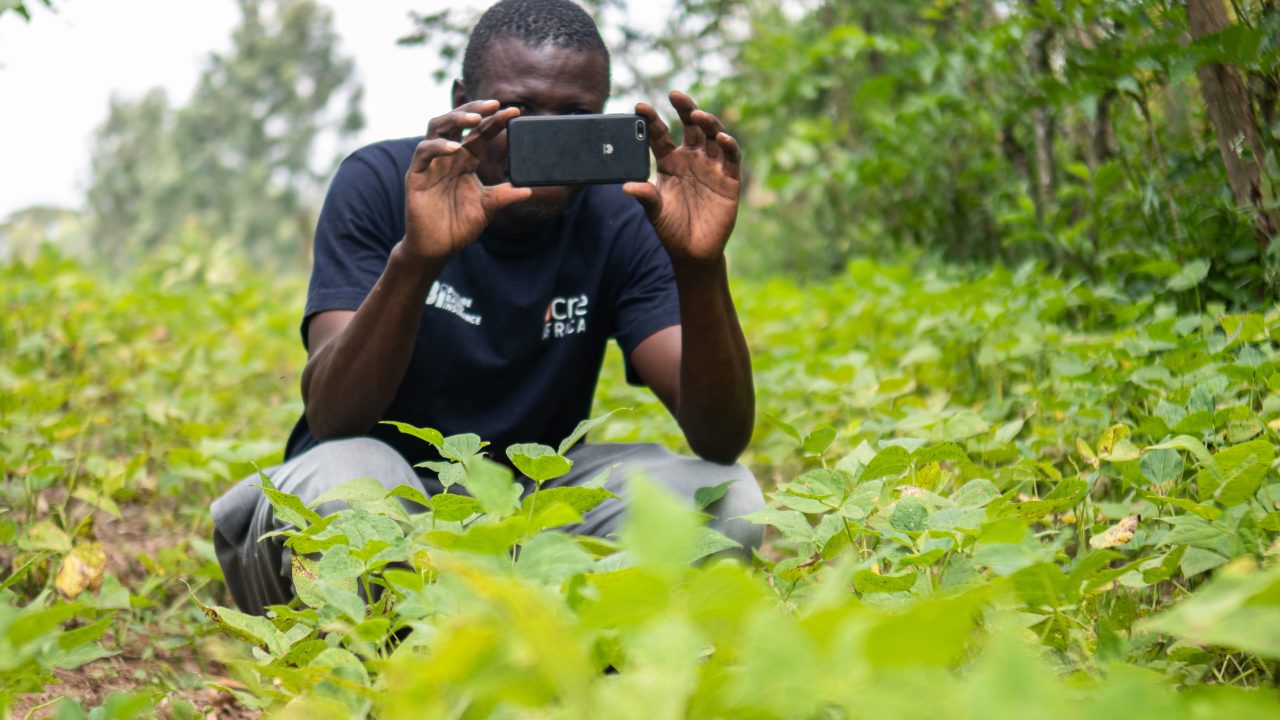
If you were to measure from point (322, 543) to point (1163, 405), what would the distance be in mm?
1206

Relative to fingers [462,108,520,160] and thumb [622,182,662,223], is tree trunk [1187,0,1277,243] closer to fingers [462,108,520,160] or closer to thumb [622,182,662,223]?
thumb [622,182,662,223]

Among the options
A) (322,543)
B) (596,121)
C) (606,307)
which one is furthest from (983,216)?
(322,543)

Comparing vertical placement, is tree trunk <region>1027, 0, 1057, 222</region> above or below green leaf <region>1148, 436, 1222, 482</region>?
above

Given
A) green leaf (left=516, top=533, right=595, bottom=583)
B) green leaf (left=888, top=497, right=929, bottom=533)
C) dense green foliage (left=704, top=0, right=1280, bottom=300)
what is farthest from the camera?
dense green foliage (left=704, top=0, right=1280, bottom=300)

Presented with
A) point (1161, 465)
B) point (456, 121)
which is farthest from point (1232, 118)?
point (456, 121)

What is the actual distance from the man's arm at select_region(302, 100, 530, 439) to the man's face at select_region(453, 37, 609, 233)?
155 mm

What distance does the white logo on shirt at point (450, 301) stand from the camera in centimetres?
197

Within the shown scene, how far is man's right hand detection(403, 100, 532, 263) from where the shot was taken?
1.60 m

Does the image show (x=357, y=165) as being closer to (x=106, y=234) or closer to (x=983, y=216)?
(x=983, y=216)

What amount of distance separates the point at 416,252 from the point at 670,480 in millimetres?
620

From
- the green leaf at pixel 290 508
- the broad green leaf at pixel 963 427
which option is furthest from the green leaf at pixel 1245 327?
the green leaf at pixel 290 508

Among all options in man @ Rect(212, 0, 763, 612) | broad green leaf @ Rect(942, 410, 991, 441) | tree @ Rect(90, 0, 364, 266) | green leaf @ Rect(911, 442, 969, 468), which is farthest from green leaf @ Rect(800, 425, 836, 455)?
tree @ Rect(90, 0, 364, 266)

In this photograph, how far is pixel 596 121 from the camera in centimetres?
175

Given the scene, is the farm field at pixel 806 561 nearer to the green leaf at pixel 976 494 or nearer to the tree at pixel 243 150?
the green leaf at pixel 976 494
